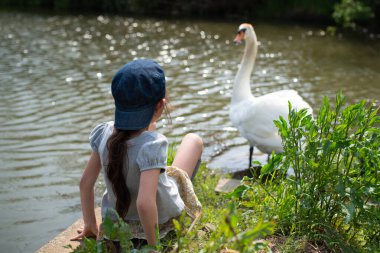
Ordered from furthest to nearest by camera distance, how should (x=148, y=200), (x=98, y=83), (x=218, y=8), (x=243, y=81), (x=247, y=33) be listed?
(x=218, y=8)
(x=98, y=83)
(x=247, y=33)
(x=243, y=81)
(x=148, y=200)

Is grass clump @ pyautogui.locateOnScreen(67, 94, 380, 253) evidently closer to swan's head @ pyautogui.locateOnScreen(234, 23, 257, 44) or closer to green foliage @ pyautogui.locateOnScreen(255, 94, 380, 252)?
green foliage @ pyautogui.locateOnScreen(255, 94, 380, 252)

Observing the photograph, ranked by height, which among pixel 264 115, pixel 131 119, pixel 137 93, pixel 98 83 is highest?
pixel 137 93

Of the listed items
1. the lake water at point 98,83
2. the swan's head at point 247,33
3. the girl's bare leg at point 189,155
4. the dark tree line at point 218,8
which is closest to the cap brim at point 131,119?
the girl's bare leg at point 189,155

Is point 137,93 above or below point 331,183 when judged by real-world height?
above

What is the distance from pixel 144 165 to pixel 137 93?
0.35m

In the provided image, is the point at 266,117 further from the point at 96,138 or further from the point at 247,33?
the point at 96,138

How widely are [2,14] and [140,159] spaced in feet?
57.3

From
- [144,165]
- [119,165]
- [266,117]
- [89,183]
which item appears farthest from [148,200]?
[266,117]

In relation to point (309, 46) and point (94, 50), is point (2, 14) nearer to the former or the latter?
point (94, 50)

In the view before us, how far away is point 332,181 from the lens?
2.82 metres

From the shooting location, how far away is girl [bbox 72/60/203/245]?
2490 millimetres

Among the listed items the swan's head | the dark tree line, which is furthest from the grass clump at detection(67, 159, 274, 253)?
the dark tree line

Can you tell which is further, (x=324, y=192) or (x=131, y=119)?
(x=324, y=192)

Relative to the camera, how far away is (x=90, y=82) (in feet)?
29.5
